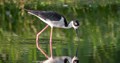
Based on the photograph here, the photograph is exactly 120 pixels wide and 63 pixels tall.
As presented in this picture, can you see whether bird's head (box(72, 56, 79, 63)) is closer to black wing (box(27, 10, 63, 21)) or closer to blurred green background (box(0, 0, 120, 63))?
blurred green background (box(0, 0, 120, 63))

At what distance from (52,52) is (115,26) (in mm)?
3842

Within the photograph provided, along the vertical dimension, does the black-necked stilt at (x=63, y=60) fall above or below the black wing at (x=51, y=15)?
below

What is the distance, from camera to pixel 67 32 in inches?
566

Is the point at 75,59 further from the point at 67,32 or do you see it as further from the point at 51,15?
the point at 67,32

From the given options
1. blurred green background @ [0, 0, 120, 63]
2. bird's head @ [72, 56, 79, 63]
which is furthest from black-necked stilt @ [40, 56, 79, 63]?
blurred green background @ [0, 0, 120, 63]

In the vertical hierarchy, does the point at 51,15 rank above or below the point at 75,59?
above

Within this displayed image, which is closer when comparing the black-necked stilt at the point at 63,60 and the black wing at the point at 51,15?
the black-necked stilt at the point at 63,60

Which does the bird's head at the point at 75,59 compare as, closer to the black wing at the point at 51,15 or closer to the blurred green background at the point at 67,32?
the blurred green background at the point at 67,32

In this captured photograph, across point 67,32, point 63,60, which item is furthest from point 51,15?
point 63,60

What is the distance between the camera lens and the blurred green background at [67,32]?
11.1 m

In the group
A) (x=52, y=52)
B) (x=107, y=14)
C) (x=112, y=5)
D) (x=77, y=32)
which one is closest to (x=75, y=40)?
(x=77, y=32)

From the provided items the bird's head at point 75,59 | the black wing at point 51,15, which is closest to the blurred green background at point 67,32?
the bird's head at point 75,59

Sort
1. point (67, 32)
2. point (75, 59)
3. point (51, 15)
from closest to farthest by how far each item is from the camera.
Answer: point (75, 59)
point (51, 15)
point (67, 32)

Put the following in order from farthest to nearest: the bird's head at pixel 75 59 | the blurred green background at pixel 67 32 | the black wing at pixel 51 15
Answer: the black wing at pixel 51 15
the blurred green background at pixel 67 32
the bird's head at pixel 75 59
